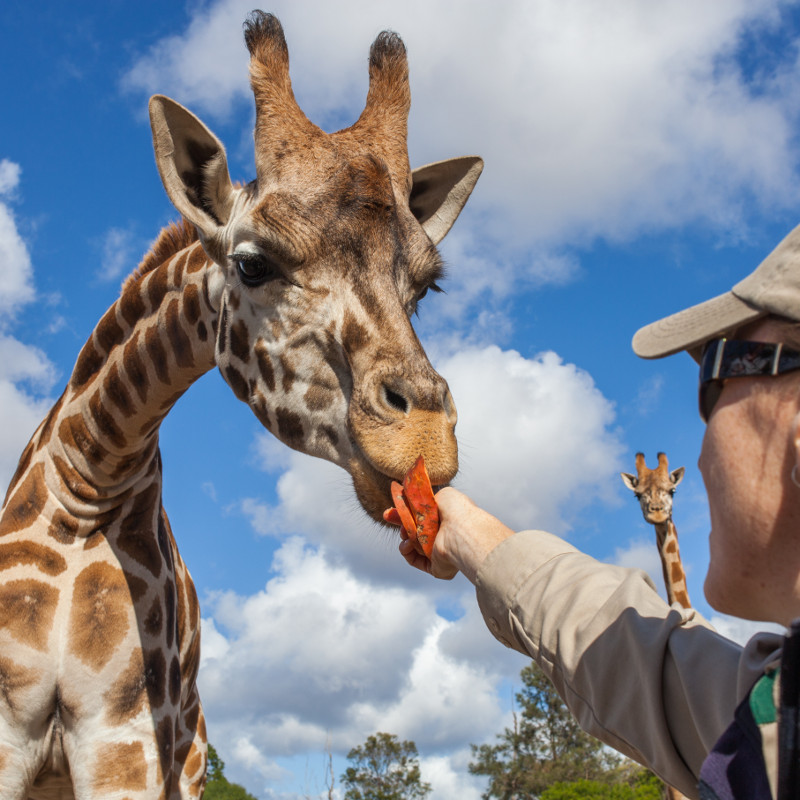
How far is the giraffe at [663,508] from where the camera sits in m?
12.6

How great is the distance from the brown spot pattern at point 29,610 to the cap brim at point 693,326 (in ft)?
11.1

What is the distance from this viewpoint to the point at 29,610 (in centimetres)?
395

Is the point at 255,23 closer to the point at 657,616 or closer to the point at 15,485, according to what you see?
the point at 15,485

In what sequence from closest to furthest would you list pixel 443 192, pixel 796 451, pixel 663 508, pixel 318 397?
pixel 796 451
pixel 318 397
pixel 443 192
pixel 663 508

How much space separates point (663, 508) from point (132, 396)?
1103 cm

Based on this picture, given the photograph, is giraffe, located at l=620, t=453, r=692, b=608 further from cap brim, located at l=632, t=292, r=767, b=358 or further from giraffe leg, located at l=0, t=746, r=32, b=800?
cap brim, located at l=632, t=292, r=767, b=358

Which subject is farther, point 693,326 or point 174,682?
point 174,682

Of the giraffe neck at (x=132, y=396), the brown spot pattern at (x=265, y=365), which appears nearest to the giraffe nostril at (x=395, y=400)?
the brown spot pattern at (x=265, y=365)

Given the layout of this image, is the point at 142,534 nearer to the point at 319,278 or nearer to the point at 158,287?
the point at 158,287

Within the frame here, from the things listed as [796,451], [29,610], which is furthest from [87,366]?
[796,451]

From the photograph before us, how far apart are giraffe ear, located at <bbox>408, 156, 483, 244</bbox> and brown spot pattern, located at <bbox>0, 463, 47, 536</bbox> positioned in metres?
2.76

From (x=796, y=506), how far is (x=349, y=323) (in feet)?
7.88

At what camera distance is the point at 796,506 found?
4.73ft

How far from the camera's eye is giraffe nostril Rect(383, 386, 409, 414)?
3.26 metres
